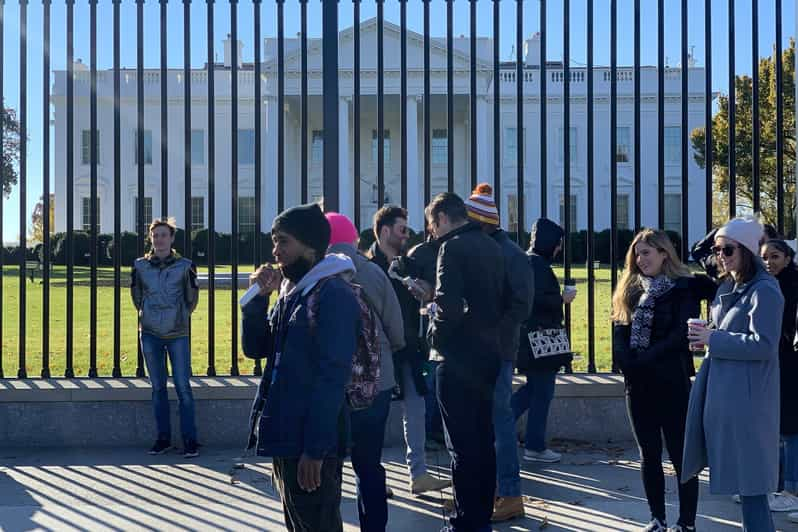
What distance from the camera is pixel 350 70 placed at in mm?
26953

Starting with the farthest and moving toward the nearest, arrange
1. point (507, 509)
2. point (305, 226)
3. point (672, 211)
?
1. point (672, 211)
2. point (507, 509)
3. point (305, 226)

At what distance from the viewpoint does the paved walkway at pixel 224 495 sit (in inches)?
191

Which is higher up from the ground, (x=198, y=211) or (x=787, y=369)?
(x=198, y=211)

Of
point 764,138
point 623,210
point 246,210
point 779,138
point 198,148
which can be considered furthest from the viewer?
point 198,148

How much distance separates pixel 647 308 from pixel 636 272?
Answer: 0.24 m

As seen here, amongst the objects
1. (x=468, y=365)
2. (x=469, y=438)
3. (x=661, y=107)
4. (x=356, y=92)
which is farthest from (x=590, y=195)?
(x=469, y=438)

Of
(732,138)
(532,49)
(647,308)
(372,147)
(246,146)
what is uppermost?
(532,49)

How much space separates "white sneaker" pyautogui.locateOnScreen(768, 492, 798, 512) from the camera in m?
5.05

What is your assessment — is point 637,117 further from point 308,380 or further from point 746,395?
point 308,380

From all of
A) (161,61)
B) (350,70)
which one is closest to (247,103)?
(350,70)

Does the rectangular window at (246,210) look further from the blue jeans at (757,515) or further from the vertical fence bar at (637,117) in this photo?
the blue jeans at (757,515)

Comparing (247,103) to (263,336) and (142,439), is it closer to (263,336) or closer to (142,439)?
(142,439)

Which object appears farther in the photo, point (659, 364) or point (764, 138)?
point (764, 138)

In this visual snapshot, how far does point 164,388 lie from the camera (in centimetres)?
630
